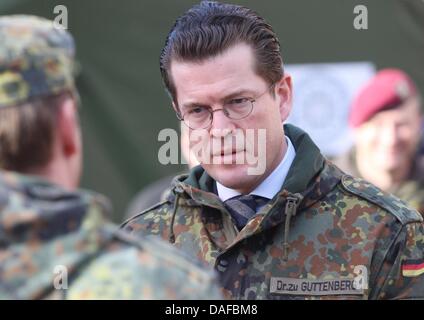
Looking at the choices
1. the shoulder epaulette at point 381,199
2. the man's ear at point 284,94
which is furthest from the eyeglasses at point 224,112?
the shoulder epaulette at point 381,199

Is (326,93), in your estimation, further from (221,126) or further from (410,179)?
(221,126)

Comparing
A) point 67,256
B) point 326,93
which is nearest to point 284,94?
point 67,256

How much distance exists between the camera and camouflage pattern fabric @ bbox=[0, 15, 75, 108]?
2.22m

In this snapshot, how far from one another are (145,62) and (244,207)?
4.02 m

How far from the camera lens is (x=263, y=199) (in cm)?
340

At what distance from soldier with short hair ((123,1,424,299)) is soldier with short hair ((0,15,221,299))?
3.34 ft

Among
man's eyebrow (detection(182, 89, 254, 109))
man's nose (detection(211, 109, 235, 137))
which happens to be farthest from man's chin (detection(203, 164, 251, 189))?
man's eyebrow (detection(182, 89, 254, 109))

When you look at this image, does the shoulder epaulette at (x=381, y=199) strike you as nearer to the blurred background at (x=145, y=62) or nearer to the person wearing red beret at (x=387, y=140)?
the person wearing red beret at (x=387, y=140)

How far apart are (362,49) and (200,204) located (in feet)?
13.6

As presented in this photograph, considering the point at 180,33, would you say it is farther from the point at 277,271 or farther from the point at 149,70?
the point at 149,70

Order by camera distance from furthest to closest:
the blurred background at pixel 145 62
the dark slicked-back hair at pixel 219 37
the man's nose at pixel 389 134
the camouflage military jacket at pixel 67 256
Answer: the blurred background at pixel 145 62, the man's nose at pixel 389 134, the dark slicked-back hair at pixel 219 37, the camouflage military jacket at pixel 67 256

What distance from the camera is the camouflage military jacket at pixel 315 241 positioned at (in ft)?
10.5

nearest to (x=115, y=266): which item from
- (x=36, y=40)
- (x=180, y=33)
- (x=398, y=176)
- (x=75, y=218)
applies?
(x=75, y=218)

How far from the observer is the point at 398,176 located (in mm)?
6598
